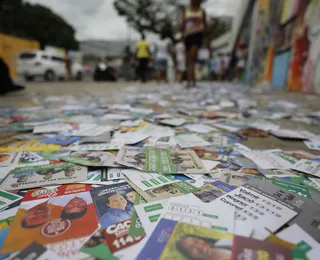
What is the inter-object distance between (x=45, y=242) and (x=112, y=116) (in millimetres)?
1436

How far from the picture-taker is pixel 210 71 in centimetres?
1215

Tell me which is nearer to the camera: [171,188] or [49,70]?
[171,188]

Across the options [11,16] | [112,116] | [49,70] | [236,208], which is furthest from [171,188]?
[11,16]

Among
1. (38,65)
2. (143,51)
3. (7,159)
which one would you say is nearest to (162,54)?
(143,51)

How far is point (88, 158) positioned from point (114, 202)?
1.25 ft

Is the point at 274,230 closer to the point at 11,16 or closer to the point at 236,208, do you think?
the point at 236,208

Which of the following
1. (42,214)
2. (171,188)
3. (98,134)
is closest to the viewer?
(42,214)

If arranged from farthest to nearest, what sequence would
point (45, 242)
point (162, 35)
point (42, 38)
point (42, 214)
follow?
point (42, 38) → point (162, 35) → point (42, 214) → point (45, 242)

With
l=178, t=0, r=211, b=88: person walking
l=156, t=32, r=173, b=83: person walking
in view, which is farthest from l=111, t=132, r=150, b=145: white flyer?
l=156, t=32, r=173, b=83: person walking

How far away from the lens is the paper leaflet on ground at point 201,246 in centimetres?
48

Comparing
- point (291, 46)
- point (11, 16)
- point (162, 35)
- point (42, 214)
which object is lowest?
point (42, 214)

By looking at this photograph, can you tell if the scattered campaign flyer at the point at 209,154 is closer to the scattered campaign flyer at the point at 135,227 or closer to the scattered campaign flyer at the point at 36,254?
the scattered campaign flyer at the point at 135,227

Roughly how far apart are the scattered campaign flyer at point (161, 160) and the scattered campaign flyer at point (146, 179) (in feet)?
0.09

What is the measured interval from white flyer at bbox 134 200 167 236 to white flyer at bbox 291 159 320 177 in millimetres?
613
